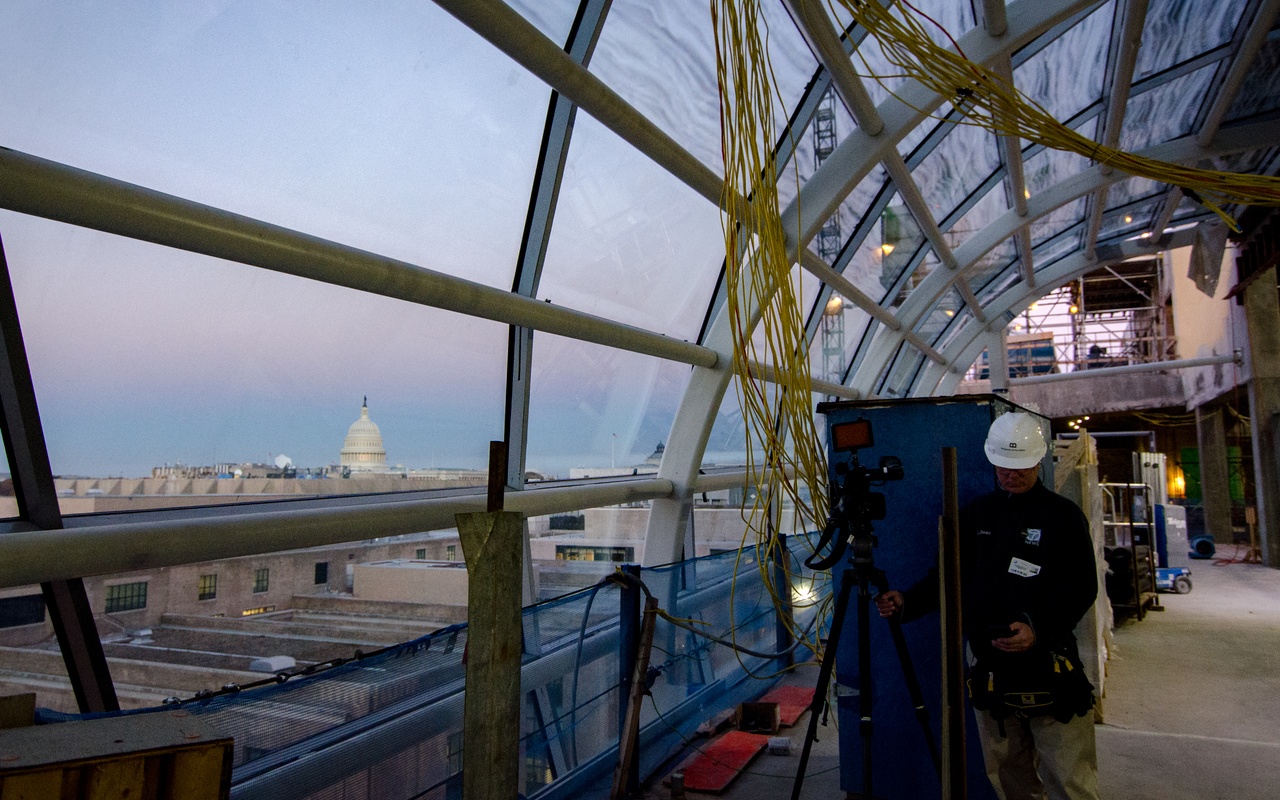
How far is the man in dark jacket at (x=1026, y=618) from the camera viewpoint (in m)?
2.96

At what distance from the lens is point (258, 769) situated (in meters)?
2.43

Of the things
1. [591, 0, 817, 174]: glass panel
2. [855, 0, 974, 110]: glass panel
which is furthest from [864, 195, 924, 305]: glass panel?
[591, 0, 817, 174]: glass panel

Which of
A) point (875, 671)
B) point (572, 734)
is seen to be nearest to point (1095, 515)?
point (875, 671)

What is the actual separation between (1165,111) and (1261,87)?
0.95m

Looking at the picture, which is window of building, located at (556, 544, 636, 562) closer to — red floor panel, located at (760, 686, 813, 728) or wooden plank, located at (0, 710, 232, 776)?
red floor panel, located at (760, 686, 813, 728)

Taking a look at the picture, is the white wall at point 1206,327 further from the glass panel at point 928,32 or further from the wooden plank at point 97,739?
the wooden plank at point 97,739

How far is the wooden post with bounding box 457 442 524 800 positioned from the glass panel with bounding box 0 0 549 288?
2.30m

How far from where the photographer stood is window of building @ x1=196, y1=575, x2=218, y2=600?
141 inches

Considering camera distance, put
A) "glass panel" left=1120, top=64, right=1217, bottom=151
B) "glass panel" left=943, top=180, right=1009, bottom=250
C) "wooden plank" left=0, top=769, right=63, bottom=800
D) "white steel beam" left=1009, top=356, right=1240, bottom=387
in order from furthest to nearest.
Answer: "white steel beam" left=1009, top=356, right=1240, bottom=387 → "glass panel" left=943, top=180, right=1009, bottom=250 → "glass panel" left=1120, top=64, right=1217, bottom=151 → "wooden plank" left=0, top=769, right=63, bottom=800

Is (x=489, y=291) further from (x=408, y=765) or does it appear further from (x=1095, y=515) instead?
(x=1095, y=515)

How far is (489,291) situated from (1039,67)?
24.0ft

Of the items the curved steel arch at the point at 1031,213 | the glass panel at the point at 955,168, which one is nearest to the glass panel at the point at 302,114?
the glass panel at the point at 955,168

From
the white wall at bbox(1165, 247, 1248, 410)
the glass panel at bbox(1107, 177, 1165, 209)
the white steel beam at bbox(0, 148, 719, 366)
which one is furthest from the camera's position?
the white wall at bbox(1165, 247, 1248, 410)

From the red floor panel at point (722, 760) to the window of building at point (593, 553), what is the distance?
201 centimetres
